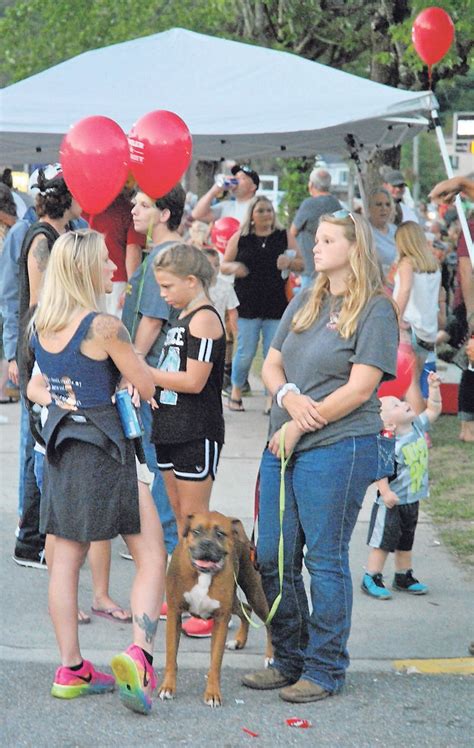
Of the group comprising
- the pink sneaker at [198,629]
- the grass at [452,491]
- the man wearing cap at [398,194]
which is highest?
the man wearing cap at [398,194]

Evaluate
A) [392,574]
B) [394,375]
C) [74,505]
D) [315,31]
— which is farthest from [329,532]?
[315,31]

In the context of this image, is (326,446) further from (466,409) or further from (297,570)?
(466,409)

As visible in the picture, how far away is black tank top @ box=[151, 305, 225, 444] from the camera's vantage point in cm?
514

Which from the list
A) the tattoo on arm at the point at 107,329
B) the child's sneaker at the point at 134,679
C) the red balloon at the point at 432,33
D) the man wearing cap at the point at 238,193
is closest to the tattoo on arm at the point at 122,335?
the tattoo on arm at the point at 107,329

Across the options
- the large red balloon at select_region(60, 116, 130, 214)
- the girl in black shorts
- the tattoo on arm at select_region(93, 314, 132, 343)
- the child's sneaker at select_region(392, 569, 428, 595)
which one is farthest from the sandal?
the tattoo on arm at select_region(93, 314, 132, 343)

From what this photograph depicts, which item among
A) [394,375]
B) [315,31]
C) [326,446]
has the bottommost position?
[326,446]

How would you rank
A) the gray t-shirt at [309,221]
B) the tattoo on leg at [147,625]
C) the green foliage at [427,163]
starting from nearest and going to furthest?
the tattoo on leg at [147,625] < the gray t-shirt at [309,221] < the green foliage at [427,163]

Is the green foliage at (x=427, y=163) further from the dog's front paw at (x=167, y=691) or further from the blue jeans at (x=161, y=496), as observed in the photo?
the dog's front paw at (x=167, y=691)

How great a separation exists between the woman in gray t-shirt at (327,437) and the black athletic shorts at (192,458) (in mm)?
580

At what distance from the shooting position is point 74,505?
4469 millimetres

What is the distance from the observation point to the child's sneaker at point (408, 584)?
19.9ft

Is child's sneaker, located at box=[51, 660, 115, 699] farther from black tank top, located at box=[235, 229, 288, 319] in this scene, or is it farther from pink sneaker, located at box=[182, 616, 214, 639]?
black tank top, located at box=[235, 229, 288, 319]

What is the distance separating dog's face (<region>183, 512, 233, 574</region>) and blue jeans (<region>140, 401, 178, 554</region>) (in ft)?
3.33

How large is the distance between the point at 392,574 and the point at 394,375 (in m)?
2.14
